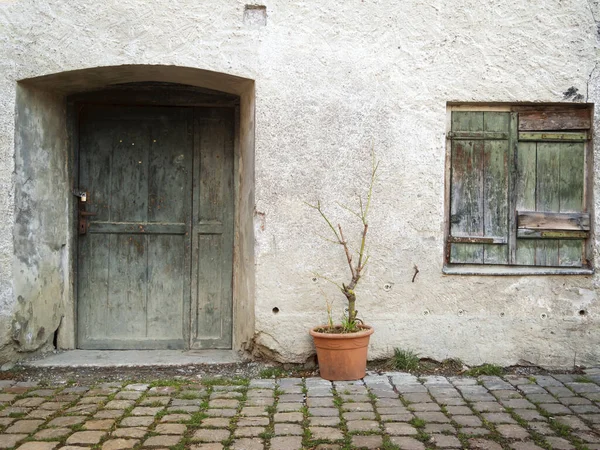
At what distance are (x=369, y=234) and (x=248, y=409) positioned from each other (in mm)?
1657

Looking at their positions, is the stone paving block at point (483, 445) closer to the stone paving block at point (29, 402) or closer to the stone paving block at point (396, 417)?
the stone paving block at point (396, 417)

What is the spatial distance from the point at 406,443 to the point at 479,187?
7.68 ft

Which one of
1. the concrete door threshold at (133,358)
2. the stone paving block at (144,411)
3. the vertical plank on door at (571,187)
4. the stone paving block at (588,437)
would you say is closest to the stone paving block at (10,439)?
the stone paving block at (144,411)

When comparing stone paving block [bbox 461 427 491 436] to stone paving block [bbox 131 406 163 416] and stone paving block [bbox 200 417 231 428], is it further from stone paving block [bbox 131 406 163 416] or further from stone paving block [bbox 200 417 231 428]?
stone paving block [bbox 131 406 163 416]

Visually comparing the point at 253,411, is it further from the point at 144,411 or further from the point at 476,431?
the point at 476,431

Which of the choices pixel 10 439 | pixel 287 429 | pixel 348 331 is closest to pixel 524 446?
pixel 287 429

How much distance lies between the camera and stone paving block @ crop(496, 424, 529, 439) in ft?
10.7

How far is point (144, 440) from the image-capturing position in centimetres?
320

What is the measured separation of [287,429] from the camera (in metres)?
3.36

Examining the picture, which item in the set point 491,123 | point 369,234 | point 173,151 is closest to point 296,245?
point 369,234

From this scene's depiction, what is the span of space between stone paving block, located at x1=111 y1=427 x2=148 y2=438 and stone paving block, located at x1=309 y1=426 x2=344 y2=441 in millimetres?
938

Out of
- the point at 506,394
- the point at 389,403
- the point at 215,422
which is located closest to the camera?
the point at 215,422

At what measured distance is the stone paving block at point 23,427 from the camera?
330 centimetres

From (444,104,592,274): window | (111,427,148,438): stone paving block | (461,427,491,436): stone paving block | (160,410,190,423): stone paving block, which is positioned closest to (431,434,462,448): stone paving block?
(461,427,491,436): stone paving block
